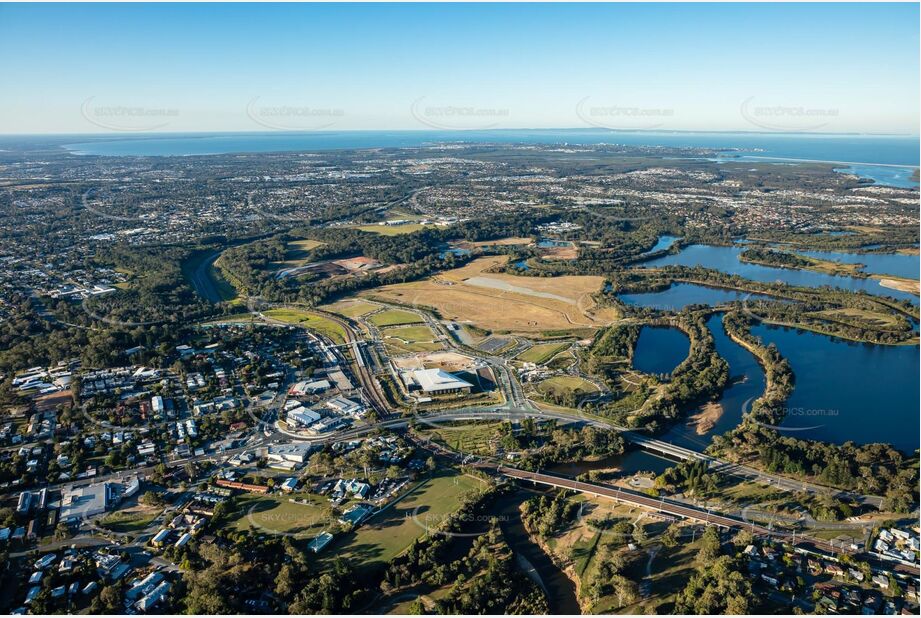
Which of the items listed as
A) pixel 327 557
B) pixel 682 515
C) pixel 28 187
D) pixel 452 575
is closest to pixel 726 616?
pixel 682 515

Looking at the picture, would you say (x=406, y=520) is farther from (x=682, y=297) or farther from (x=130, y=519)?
(x=682, y=297)

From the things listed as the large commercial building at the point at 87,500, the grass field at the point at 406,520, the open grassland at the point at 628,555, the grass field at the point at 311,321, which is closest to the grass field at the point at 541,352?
the grass field at the point at 311,321

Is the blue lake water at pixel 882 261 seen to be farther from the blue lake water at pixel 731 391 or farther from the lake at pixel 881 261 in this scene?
the blue lake water at pixel 731 391

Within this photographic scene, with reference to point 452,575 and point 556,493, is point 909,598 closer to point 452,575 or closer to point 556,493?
point 556,493

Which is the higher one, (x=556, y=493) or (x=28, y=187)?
(x=28, y=187)

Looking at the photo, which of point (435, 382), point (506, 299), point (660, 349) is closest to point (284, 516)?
point (435, 382)

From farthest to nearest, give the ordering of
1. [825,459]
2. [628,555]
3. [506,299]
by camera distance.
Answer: [506,299]
[825,459]
[628,555]

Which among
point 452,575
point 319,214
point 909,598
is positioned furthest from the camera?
point 319,214
